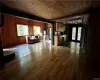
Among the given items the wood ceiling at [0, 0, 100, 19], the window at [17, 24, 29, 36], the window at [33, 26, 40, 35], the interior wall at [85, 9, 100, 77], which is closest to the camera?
the wood ceiling at [0, 0, 100, 19]

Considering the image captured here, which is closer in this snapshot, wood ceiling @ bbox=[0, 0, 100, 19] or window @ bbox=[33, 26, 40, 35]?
wood ceiling @ bbox=[0, 0, 100, 19]

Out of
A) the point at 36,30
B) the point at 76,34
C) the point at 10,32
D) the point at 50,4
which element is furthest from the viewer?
the point at 36,30

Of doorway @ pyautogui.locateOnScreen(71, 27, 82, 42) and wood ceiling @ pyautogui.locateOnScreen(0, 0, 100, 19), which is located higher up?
wood ceiling @ pyautogui.locateOnScreen(0, 0, 100, 19)

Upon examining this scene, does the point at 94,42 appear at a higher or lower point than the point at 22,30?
lower

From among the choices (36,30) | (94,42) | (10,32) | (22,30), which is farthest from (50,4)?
(36,30)

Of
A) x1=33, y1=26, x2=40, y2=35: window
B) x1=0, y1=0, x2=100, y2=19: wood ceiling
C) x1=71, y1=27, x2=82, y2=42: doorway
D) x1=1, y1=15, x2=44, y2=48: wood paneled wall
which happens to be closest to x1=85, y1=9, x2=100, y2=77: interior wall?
x1=0, y1=0, x2=100, y2=19: wood ceiling

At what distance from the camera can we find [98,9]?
10.3ft

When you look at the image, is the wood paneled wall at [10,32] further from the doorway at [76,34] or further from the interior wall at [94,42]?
the doorway at [76,34]

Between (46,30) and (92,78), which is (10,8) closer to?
(92,78)

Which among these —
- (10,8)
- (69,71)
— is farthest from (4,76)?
(10,8)

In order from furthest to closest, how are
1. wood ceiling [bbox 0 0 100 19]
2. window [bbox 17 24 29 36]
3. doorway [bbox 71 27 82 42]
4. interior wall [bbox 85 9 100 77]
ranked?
doorway [bbox 71 27 82 42], window [bbox 17 24 29 36], interior wall [bbox 85 9 100 77], wood ceiling [bbox 0 0 100 19]

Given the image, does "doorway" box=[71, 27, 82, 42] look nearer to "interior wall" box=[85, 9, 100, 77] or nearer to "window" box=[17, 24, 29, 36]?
"window" box=[17, 24, 29, 36]

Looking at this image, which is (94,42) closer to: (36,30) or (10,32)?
(10,32)

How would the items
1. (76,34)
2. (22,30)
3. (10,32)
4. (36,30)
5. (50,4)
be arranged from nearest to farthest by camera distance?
(50,4) → (10,32) → (22,30) → (76,34) → (36,30)
